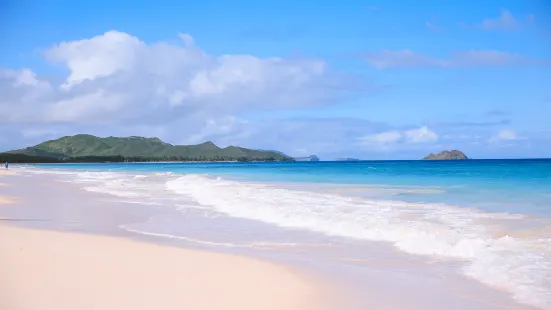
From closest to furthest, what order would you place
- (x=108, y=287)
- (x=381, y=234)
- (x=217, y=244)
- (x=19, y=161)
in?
(x=108, y=287)
(x=217, y=244)
(x=381, y=234)
(x=19, y=161)

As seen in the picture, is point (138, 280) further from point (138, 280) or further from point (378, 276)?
point (378, 276)

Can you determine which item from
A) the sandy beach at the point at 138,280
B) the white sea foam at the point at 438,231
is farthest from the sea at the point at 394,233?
the sandy beach at the point at 138,280

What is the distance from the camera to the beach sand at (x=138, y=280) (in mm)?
5129

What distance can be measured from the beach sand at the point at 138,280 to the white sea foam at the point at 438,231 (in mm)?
2718

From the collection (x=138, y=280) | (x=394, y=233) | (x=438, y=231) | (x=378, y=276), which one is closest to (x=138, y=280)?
(x=138, y=280)

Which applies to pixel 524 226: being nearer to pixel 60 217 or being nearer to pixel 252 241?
pixel 252 241

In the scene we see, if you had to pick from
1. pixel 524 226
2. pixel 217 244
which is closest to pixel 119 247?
pixel 217 244

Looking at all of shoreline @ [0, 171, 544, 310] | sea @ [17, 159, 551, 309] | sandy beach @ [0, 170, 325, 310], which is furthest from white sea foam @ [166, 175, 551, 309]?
sandy beach @ [0, 170, 325, 310]

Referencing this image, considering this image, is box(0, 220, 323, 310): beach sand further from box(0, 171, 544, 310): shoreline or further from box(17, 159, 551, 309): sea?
box(17, 159, 551, 309): sea

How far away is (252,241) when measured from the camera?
9.26 m

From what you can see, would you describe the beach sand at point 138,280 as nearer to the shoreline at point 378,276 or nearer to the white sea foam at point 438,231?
the shoreline at point 378,276

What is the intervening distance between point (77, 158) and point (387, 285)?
630ft

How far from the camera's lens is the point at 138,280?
19.7 ft

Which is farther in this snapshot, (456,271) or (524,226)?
(524,226)
